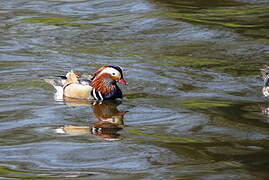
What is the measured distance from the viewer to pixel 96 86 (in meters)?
13.2

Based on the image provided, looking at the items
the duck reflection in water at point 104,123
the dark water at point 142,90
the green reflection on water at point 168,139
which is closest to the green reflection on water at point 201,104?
the dark water at point 142,90

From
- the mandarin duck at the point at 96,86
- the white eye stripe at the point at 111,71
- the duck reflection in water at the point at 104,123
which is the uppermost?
the white eye stripe at the point at 111,71

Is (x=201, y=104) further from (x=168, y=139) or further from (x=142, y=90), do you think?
(x=168, y=139)

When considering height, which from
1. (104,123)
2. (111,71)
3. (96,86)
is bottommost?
(104,123)

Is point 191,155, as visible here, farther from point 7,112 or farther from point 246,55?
point 246,55

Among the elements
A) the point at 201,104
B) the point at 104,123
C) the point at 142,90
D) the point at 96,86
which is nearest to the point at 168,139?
the point at 104,123

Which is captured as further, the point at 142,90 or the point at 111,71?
the point at 142,90

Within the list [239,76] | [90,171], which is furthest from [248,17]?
[90,171]

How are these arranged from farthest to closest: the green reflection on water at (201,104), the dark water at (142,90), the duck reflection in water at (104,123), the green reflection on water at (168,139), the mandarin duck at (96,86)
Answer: the mandarin duck at (96,86) < the green reflection on water at (201,104) < the duck reflection in water at (104,123) < the green reflection on water at (168,139) < the dark water at (142,90)

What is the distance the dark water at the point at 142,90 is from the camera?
9.25 meters

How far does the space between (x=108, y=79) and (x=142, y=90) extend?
25.4 inches

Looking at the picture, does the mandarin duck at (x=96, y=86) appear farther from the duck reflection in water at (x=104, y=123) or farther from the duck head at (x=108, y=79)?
the duck reflection in water at (x=104, y=123)

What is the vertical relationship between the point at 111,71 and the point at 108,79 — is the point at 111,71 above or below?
above

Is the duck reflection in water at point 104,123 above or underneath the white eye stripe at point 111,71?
underneath
